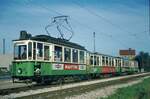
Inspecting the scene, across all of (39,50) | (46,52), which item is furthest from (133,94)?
(46,52)

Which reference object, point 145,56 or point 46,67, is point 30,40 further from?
point 145,56

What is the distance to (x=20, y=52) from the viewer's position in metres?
20.4

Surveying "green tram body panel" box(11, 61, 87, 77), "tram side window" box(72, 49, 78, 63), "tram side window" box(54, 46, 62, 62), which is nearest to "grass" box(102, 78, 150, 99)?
"green tram body panel" box(11, 61, 87, 77)

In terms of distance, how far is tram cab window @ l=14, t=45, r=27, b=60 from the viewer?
20.2 meters

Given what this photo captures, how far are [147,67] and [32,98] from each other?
86.8 metres

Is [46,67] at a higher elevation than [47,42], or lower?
lower

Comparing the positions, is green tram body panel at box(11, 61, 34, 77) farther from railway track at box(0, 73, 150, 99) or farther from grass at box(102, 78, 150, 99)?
grass at box(102, 78, 150, 99)

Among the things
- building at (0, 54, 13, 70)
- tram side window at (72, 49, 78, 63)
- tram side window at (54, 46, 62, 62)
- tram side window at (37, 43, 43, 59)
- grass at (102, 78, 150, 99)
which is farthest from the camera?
building at (0, 54, 13, 70)

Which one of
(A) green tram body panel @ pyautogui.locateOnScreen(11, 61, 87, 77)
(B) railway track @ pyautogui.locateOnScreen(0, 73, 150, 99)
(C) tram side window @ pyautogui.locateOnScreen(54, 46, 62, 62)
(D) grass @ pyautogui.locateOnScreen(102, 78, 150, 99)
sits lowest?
(B) railway track @ pyautogui.locateOnScreen(0, 73, 150, 99)

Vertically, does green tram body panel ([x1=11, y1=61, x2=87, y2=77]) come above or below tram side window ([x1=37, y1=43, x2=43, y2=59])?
below

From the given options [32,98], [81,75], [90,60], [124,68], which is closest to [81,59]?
[81,75]

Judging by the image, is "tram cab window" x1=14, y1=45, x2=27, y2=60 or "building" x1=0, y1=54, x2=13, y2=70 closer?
"tram cab window" x1=14, y1=45, x2=27, y2=60

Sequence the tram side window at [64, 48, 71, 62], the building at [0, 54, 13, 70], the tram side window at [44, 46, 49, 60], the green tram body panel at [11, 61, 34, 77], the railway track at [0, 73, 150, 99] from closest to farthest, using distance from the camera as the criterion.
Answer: the railway track at [0, 73, 150, 99] → the green tram body panel at [11, 61, 34, 77] → the tram side window at [44, 46, 49, 60] → the tram side window at [64, 48, 71, 62] → the building at [0, 54, 13, 70]

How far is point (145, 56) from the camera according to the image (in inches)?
3856
